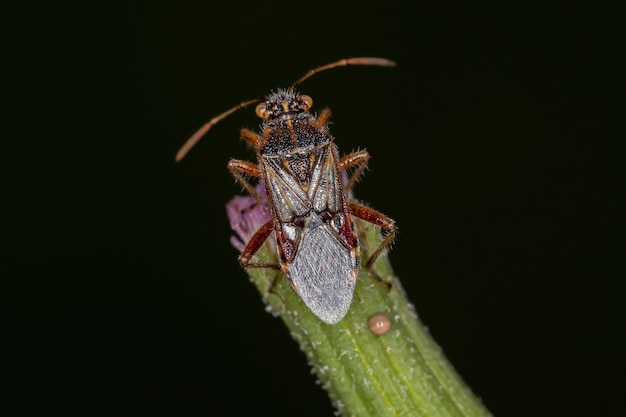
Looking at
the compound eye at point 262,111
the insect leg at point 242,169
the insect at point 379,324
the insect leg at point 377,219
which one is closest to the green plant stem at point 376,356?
the insect at point 379,324

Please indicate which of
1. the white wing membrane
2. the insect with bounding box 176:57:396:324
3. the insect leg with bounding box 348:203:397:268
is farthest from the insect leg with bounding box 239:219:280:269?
the insect leg with bounding box 348:203:397:268

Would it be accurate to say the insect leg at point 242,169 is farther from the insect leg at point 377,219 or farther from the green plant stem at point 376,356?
the green plant stem at point 376,356

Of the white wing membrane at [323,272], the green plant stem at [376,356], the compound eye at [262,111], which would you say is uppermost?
the compound eye at [262,111]

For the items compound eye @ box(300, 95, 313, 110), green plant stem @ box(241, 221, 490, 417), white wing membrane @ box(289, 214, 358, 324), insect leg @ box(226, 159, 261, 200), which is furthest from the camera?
compound eye @ box(300, 95, 313, 110)

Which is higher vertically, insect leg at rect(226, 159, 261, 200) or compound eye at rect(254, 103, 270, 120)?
compound eye at rect(254, 103, 270, 120)

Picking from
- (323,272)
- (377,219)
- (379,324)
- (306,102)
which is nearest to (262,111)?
(306,102)

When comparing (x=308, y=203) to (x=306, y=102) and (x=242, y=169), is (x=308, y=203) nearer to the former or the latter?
Answer: (x=242, y=169)

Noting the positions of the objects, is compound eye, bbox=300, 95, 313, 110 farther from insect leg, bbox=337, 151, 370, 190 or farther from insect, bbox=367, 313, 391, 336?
insect, bbox=367, 313, 391, 336
